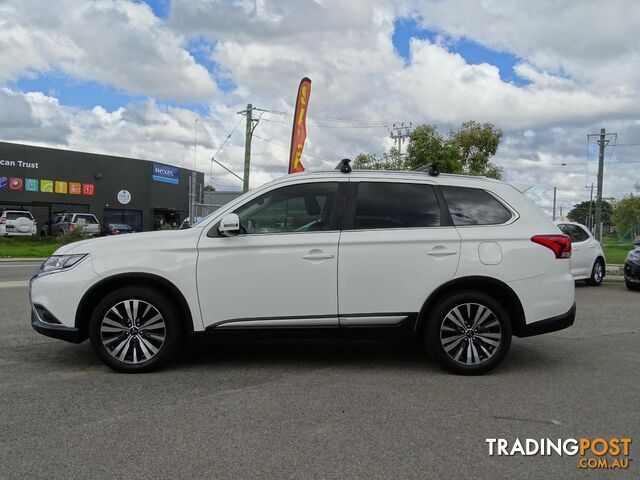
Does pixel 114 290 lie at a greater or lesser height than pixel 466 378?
greater

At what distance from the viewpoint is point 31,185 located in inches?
1369

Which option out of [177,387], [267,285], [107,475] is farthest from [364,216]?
[107,475]

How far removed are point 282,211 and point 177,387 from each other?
1805 millimetres

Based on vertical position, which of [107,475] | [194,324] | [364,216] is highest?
[364,216]

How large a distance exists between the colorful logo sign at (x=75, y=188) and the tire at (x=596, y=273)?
32.0m

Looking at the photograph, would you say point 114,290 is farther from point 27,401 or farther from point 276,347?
point 276,347

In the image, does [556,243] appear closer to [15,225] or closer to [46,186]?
[15,225]

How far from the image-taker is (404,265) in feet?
17.3

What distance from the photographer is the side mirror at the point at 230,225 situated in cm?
512

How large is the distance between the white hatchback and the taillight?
302 inches

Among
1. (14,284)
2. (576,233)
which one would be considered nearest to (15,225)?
(14,284)

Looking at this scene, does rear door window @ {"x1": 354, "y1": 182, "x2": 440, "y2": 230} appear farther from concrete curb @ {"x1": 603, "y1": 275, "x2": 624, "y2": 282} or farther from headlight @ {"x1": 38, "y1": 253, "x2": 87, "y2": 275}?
concrete curb @ {"x1": 603, "y1": 275, "x2": 624, "y2": 282}

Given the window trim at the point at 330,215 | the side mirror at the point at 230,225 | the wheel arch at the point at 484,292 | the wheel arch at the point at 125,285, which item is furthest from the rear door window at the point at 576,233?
the wheel arch at the point at 125,285

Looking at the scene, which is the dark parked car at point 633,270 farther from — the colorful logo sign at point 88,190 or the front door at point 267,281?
the colorful logo sign at point 88,190
